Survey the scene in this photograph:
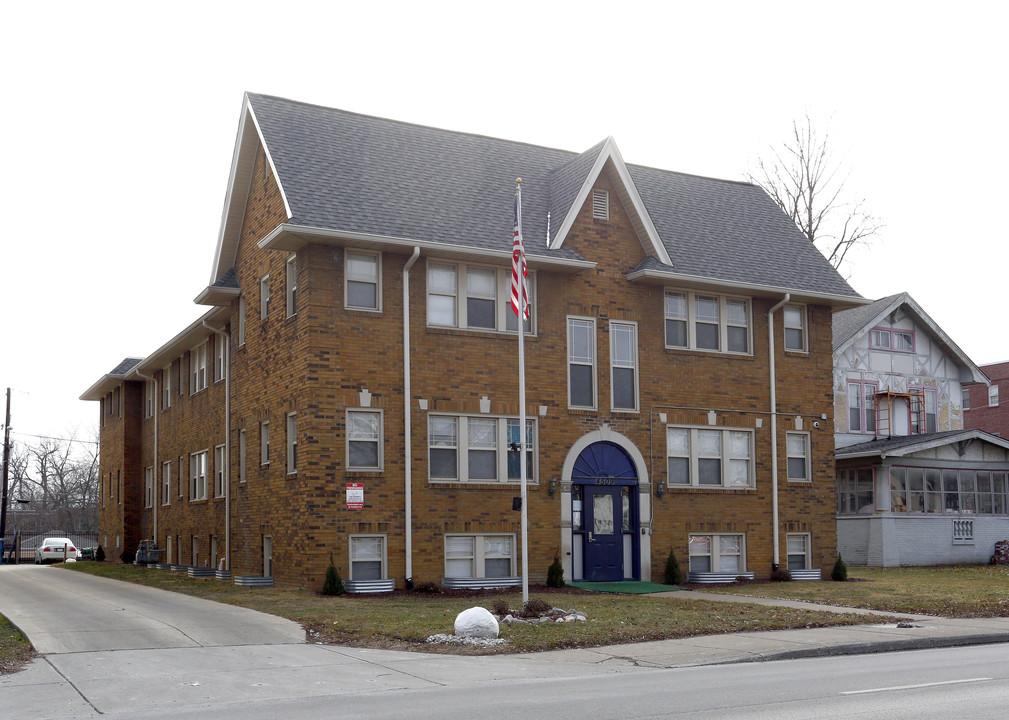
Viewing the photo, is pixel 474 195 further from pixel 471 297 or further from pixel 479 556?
pixel 479 556

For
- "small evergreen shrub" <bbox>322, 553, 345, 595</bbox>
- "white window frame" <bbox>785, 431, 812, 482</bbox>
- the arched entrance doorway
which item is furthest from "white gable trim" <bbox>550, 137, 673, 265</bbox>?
"small evergreen shrub" <bbox>322, 553, 345, 595</bbox>

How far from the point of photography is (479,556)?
23906mm

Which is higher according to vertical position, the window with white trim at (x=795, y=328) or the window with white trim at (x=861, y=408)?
the window with white trim at (x=795, y=328)

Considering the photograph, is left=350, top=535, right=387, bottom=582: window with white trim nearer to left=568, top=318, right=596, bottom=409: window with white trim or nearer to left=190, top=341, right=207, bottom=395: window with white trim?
left=568, top=318, right=596, bottom=409: window with white trim

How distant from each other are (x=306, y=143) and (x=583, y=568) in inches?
442

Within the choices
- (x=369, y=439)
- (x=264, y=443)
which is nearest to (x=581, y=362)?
(x=369, y=439)

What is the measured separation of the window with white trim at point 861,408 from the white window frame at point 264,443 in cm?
2445

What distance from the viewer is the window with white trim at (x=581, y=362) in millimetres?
25484

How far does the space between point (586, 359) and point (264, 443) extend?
7.60 m

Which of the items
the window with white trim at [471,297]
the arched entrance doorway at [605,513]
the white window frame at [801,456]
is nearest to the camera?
the window with white trim at [471,297]

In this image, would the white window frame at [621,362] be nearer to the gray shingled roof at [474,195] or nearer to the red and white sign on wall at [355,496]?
the gray shingled roof at [474,195]

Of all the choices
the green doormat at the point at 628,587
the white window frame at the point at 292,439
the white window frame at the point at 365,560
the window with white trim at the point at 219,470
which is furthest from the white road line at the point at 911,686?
the window with white trim at the point at 219,470

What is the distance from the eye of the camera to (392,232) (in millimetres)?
23141

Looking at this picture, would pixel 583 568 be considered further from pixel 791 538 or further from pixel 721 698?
pixel 721 698
